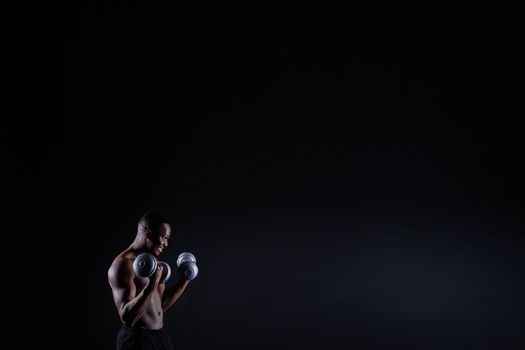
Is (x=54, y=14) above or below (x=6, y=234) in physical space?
above

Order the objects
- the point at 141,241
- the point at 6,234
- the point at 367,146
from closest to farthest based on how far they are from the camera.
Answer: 1. the point at 141,241
2. the point at 6,234
3. the point at 367,146

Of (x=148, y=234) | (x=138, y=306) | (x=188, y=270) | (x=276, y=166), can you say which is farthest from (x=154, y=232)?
(x=276, y=166)

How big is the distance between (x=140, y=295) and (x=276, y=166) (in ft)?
5.91

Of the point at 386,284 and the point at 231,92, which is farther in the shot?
the point at 231,92

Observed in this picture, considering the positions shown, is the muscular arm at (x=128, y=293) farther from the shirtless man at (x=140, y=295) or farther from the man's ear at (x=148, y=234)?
the man's ear at (x=148, y=234)

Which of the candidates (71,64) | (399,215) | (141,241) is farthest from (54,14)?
(399,215)

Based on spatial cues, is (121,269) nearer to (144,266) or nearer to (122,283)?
(122,283)

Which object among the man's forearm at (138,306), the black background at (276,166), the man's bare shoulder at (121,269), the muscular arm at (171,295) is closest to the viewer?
the man's forearm at (138,306)

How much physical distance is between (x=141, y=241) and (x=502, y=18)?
3075 millimetres

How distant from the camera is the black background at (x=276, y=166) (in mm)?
3318

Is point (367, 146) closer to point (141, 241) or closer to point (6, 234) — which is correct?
point (141, 241)

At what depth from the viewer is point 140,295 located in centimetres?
190

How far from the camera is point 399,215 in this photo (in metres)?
3.42

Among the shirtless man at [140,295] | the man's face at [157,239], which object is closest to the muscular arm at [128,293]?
the shirtless man at [140,295]
